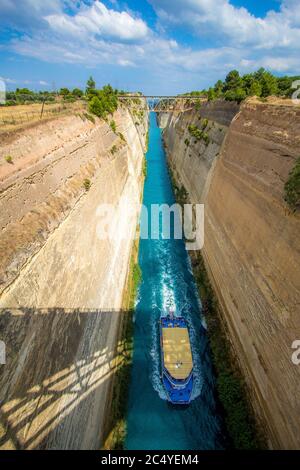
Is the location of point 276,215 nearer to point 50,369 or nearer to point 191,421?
point 191,421

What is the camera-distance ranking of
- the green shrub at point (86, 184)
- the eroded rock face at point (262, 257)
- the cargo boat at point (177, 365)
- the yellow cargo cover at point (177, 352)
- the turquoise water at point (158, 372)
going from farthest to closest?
the green shrub at point (86, 184) < the yellow cargo cover at point (177, 352) < the cargo boat at point (177, 365) < the turquoise water at point (158, 372) < the eroded rock face at point (262, 257)

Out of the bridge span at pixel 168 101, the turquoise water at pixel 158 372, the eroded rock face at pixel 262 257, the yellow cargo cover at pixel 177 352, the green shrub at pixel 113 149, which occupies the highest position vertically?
the bridge span at pixel 168 101

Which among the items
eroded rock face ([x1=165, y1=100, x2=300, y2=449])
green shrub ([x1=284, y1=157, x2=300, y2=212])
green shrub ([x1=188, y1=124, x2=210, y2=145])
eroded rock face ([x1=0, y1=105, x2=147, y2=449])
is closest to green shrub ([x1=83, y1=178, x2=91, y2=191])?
eroded rock face ([x1=0, y1=105, x2=147, y2=449])

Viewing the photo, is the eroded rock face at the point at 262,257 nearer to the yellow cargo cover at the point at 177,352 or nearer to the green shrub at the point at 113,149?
the yellow cargo cover at the point at 177,352

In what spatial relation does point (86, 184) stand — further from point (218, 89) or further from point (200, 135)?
point (218, 89)

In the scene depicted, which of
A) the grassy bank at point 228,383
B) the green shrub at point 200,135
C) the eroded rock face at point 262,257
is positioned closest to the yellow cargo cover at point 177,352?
the grassy bank at point 228,383

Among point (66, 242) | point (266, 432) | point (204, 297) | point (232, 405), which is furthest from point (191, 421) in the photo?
point (66, 242)

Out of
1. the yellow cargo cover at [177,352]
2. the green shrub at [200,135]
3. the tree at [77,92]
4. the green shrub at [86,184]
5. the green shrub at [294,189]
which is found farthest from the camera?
the tree at [77,92]
